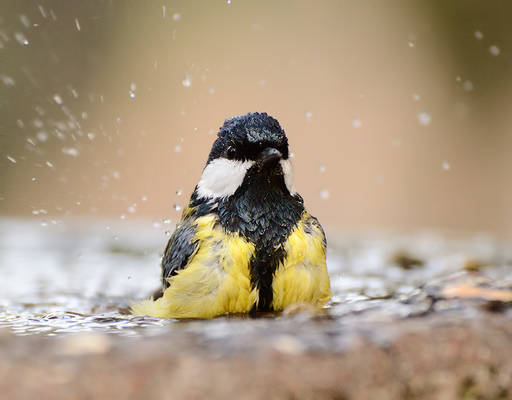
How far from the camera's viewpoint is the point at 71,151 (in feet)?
16.0

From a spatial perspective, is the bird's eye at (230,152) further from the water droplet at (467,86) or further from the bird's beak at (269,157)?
the water droplet at (467,86)

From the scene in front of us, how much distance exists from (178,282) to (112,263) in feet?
4.32

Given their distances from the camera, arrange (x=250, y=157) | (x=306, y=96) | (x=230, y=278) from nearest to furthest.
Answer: (x=230, y=278), (x=250, y=157), (x=306, y=96)

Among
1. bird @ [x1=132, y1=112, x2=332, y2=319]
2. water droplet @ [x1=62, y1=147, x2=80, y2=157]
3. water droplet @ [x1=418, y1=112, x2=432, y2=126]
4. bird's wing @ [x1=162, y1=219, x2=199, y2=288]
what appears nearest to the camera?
bird @ [x1=132, y1=112, x2=332, y2=319]

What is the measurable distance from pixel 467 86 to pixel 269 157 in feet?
17.8

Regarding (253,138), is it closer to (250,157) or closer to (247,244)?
(250,157)

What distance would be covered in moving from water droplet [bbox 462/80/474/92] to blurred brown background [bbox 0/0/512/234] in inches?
1.5

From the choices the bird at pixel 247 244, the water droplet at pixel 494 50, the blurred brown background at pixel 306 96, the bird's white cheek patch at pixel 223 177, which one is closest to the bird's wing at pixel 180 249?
the bird at pixel 247 244

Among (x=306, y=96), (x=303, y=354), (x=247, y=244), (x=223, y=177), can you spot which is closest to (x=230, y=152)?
(x=223, y=177)

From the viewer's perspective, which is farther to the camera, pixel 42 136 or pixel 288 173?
pixel 42 136

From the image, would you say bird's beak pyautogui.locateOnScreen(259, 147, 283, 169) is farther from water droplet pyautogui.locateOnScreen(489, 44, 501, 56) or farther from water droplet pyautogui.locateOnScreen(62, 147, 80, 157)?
water droplet pyautogui.locateOnScreen(489, 44, 501, 56)

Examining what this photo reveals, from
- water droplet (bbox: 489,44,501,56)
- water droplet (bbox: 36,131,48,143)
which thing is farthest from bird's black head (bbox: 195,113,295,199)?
water droplet (bbox: 489,44,501,56)

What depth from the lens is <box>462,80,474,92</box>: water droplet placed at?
22.0 feet

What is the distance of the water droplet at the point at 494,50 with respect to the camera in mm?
6727
